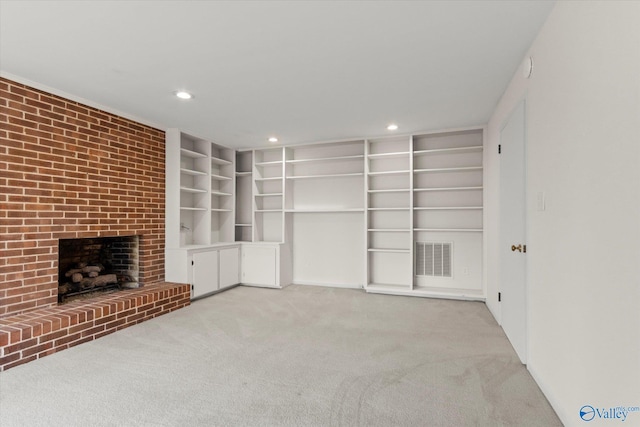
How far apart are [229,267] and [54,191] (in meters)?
2.48

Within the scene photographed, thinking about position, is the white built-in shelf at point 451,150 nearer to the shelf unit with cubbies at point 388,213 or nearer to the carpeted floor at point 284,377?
the shelf unit with cubbies at point 388,213

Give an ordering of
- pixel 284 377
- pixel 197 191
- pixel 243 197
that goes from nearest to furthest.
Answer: pixel 284 377
pixel 197 191
pixel 243 197

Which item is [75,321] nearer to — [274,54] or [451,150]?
[274,54]

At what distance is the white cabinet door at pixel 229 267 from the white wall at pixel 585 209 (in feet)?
12.8

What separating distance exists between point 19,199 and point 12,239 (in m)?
0.34

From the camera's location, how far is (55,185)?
3.11m

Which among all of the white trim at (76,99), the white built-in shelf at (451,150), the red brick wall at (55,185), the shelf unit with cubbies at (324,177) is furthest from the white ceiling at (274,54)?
the shelf unit with cubbies at (324,177)

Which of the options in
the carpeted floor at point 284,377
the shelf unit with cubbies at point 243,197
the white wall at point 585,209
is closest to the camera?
the white wall at point 585,209

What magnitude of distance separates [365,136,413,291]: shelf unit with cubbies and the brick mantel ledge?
2809mm

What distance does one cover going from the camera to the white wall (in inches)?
46.9

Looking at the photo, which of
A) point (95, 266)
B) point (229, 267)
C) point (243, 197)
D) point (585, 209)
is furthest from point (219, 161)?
point (585, 209)

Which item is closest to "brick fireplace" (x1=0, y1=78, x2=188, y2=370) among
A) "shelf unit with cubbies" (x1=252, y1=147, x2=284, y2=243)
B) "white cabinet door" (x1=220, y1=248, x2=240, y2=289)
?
"white cabinet door" (x1=220, y1=248, x2=240, y2=289)

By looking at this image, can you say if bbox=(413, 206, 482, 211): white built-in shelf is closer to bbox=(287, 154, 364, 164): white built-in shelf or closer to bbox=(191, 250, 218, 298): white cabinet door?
bbox=(287, 154, 364, 164): white built-in shelf

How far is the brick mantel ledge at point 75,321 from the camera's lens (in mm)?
2469
